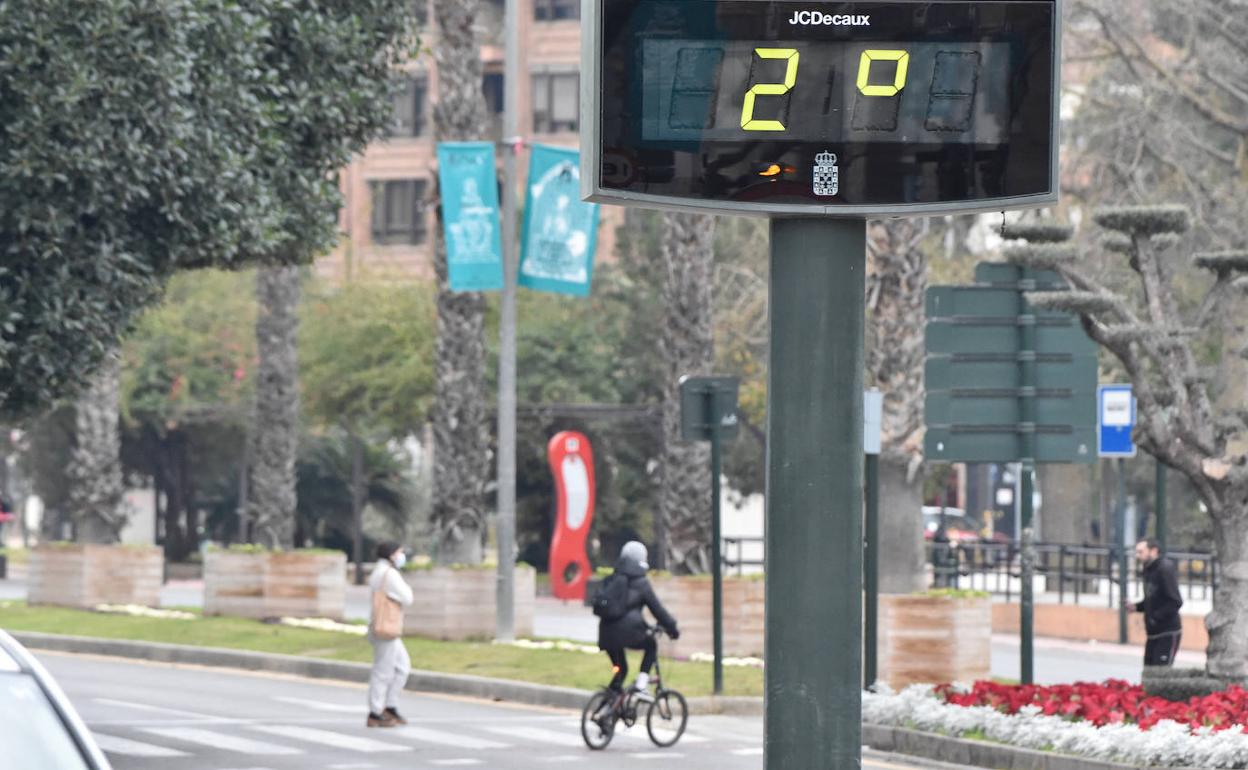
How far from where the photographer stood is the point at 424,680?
24.9 metres

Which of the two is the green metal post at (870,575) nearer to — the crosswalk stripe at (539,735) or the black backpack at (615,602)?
the black backpack at (615,602)

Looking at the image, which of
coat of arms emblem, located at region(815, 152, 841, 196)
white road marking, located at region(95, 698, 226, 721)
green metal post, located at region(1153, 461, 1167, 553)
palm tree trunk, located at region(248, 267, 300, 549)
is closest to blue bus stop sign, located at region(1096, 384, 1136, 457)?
green metal post, located at region(1153, 461, 1167, 553)

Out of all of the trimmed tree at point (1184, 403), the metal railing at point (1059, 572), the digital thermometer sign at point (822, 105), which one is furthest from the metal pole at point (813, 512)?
the metal railing at point (1059, 572)

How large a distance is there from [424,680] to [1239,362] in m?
15.9

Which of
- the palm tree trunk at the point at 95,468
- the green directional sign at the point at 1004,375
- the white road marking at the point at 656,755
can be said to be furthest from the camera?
the palm tree trunk at the point at 95,468

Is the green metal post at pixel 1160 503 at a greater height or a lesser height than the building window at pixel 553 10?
lesser

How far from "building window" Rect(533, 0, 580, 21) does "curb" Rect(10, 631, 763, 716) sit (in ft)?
161

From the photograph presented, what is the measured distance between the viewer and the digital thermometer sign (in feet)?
28.8

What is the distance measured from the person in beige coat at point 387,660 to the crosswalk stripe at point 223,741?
4.88ft

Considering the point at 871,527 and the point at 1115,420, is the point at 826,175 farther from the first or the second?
the point at 1115,420

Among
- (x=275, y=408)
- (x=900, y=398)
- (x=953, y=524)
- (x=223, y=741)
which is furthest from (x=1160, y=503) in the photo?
(x=953, y=524)

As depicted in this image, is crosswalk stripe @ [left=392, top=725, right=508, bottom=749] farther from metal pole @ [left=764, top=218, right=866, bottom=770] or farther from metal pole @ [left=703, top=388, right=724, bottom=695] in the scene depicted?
metal pole @ [left=764, top=218, right=866, bottom=770]

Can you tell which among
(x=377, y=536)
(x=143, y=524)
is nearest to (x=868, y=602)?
(x=377, y=536)

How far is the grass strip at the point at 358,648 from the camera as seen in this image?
23688 millimetres
